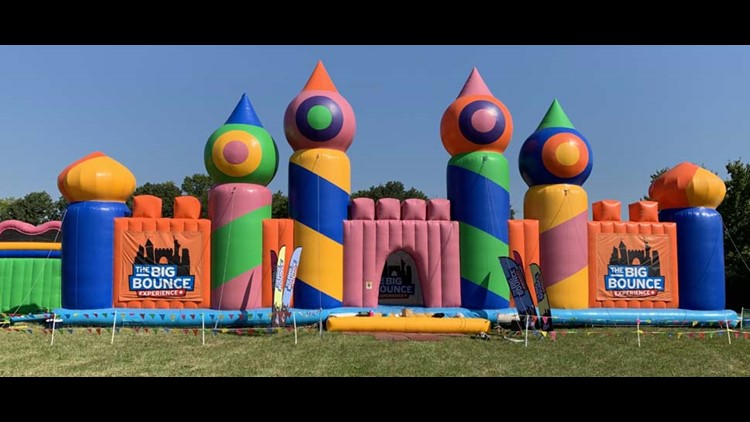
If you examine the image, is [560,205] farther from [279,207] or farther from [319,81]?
[279,207]

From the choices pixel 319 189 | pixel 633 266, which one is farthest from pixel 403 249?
pixel 633 266

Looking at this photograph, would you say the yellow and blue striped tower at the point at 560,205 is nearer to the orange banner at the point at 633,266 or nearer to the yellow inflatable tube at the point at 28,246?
the orange banner at the point at 633,266

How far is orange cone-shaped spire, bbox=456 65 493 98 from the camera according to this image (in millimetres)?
12164

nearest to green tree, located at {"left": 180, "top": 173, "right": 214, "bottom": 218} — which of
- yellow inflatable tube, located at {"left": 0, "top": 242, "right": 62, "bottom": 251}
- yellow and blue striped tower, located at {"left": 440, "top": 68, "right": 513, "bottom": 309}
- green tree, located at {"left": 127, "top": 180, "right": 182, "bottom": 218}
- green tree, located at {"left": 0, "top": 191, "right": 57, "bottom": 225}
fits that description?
green tree, located at {"left": 127, "top": 180, "right": 182, "bottom": 218}

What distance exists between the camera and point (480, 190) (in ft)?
37.2

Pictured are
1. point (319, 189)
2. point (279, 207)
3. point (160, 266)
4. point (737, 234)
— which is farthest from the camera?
point (279, 207)

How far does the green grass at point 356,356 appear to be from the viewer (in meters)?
6.66

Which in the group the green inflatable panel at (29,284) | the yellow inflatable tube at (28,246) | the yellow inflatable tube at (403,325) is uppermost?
the yellow inflatable tube at (28,246)

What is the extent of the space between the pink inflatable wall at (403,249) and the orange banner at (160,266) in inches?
126

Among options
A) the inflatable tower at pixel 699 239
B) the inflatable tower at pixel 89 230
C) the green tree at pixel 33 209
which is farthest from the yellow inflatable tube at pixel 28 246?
the green tree at pixel 33 209

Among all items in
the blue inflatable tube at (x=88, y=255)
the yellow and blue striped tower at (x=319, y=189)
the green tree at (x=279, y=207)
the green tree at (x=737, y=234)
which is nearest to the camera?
the blue inflatable tube at (x=88, y=255)

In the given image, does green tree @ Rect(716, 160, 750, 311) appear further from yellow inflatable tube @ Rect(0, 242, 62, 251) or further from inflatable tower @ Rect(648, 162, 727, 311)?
yellow inflatable tube @ Rect(0, 242, 62, 251)

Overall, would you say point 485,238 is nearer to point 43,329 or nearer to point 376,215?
point 376,215

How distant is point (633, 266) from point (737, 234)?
9.22 m
